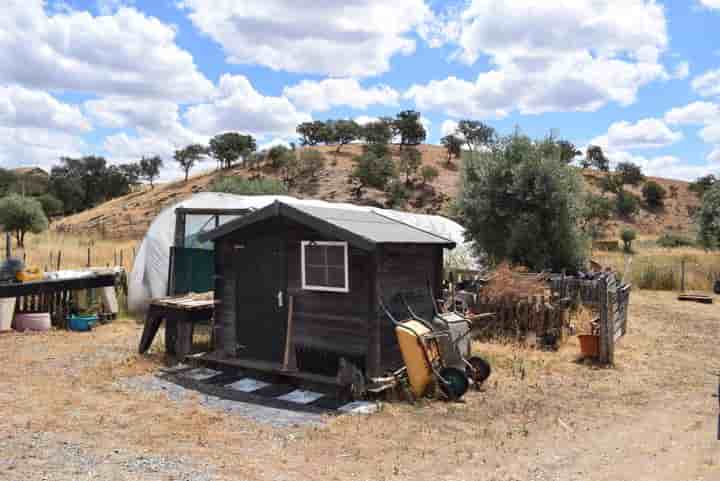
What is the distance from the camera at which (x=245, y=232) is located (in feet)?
31.3

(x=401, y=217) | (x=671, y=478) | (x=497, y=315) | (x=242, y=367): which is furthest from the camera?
(x=401, y=217)

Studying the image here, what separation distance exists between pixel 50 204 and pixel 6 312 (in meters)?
51.6

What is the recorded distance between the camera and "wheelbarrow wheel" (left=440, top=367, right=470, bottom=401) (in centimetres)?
803

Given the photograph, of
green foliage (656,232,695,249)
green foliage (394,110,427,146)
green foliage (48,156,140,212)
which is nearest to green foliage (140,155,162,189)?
green foliage (48,156,140,212)

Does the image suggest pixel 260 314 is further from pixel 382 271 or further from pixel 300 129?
pixel 300 129

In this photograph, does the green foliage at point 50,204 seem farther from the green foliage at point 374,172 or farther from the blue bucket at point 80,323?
the blue bucket at point 80,323

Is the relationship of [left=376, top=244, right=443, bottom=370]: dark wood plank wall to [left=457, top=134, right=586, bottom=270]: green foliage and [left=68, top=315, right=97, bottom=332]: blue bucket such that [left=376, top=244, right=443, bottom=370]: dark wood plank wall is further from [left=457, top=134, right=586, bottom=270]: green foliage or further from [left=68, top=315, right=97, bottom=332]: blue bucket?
[left=68, top=315, right=97, bottom=332]: blue bucket

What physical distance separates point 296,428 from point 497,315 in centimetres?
629

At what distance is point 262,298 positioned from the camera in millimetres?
9461

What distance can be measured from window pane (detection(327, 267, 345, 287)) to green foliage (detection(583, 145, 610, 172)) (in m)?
71.6

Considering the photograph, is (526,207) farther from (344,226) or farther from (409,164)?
(409,164)

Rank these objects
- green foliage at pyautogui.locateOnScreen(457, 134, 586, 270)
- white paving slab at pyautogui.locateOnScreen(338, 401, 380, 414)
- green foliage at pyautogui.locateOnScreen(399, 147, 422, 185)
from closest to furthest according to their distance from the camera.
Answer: white paving slab at pyautogui.locateOnScreen(338, 401, 380, 414)
green foliage at pyautogui.locateOnScreen(457, 134, 586, 270)
green foliage at pyautogui.locateOnScreen(399, 147, 422, 185)

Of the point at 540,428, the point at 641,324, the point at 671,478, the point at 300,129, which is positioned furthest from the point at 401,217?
the point at 300,129

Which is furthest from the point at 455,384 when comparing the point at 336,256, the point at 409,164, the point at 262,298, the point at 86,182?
the point at 86,182
